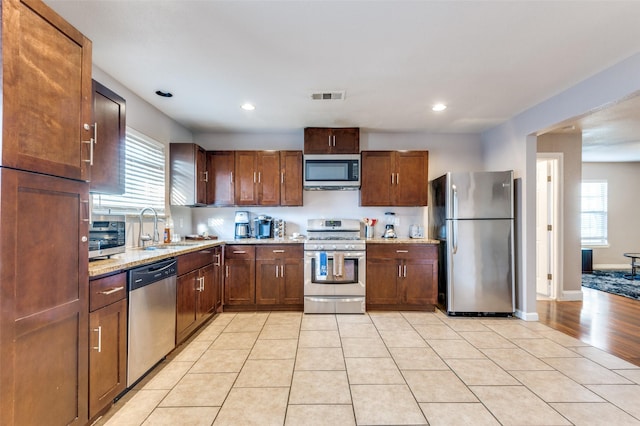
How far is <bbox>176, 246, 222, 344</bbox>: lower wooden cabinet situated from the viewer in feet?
9.12

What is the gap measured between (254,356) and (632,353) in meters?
3.37

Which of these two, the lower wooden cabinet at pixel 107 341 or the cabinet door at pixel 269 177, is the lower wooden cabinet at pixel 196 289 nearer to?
the lower wooden cabinet at pixel 107 341

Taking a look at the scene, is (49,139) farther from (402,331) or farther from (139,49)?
A: (402,331)

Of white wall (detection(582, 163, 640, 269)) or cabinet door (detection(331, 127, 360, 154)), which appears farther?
white wall (detection(582, 163, 640, 269))

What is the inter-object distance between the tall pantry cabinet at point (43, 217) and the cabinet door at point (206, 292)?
156 centimetres

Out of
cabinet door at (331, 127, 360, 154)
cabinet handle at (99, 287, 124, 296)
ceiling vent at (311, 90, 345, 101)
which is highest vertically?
ceiling vent at (311, 90, 345, 101)

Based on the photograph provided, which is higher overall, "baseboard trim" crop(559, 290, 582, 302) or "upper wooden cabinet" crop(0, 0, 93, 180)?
"upper wooden cabinet" crop(0, 0, 93, 180)

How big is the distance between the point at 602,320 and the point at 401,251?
95.2 inches

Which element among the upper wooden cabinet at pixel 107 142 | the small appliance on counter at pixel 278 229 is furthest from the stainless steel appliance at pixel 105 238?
the small appliance on counter at pixel 278 229

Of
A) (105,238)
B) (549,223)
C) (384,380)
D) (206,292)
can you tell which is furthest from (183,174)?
(549,223)

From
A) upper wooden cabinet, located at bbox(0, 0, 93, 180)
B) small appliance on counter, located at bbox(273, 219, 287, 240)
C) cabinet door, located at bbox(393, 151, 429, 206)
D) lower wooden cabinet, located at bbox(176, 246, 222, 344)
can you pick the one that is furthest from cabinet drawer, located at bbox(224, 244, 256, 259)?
upper wooden cabinet, located at bbox(0, 0, 93, 180)

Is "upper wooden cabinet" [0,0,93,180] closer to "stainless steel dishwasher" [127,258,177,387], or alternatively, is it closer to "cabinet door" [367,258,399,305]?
"stainless steel dishwasher" [127,258,177,387]

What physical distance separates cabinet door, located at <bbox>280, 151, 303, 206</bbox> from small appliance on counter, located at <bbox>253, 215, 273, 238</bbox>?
392 millimetres

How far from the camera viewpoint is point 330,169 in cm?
414
